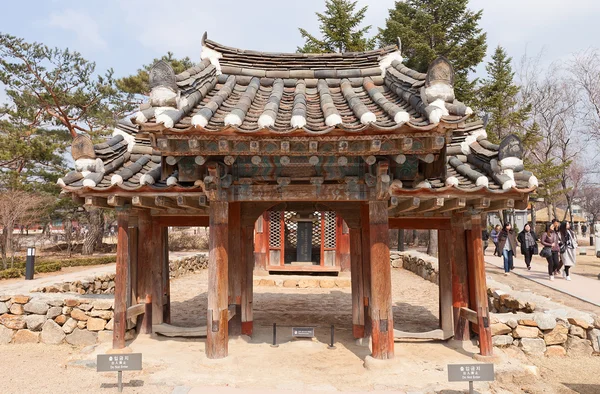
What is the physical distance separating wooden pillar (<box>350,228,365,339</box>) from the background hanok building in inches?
1.1

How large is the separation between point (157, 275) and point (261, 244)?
10930mm

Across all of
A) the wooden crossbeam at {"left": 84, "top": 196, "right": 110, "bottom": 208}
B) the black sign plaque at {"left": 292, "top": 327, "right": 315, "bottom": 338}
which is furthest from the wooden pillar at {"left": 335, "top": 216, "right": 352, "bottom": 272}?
the wooden crossbeam at {"left": 84, "top": 196, "right": 110, "bottom": 208}

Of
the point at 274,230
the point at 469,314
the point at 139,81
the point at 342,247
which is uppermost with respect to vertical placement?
the point at 139,81

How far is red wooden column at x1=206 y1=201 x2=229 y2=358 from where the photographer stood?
20.9 feet

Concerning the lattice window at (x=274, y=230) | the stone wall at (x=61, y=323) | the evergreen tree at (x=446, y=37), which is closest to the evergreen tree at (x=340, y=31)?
the evergreen tree at (x=446, y=37)

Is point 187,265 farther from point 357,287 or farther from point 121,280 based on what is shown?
point 357,287

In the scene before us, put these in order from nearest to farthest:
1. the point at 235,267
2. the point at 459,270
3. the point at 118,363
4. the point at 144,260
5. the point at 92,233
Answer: the point at 118,363 < the point at 459,270 < the point at 235,267 < the point at 144,260 < the point at 92,233

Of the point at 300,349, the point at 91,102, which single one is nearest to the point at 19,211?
→ the point at 91,102

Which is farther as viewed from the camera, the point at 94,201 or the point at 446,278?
the point at 446,278

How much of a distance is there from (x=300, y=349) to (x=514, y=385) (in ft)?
11.5

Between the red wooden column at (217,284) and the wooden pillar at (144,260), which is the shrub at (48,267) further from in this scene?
the red wooden column at (217,284)

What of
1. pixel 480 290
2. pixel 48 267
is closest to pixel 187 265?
pixel 48 267

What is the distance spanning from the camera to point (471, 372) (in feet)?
16.5

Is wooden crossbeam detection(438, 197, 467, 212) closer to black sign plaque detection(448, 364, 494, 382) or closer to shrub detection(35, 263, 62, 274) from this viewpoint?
black sign plaque detection(448, 364, 494, 382)
